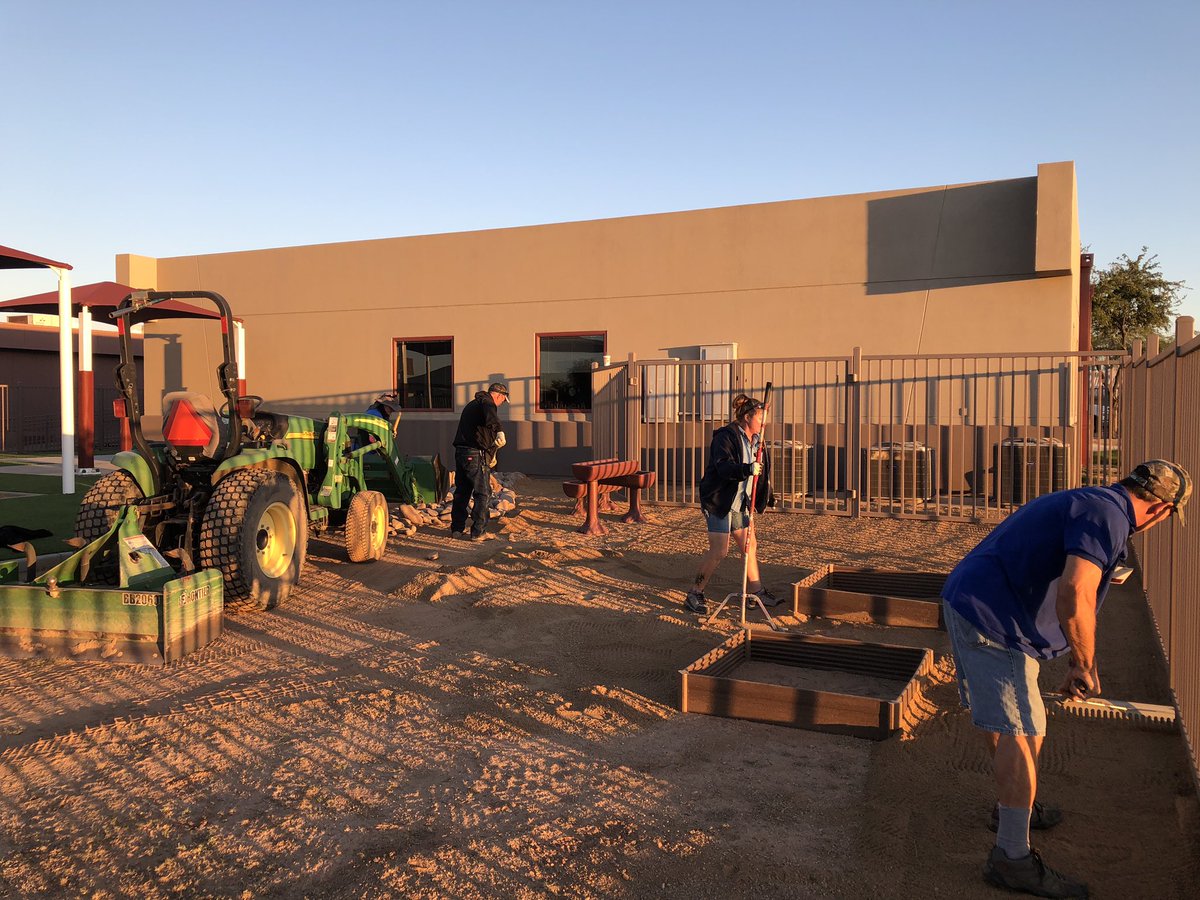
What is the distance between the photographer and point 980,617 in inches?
134

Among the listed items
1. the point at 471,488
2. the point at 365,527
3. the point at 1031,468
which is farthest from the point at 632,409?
the point at 1031,468

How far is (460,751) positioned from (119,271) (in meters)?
20.3

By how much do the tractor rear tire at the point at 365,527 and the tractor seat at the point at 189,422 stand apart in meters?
1.97

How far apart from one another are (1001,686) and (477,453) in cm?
774

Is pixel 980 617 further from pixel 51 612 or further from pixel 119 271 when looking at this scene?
pixel 119 271

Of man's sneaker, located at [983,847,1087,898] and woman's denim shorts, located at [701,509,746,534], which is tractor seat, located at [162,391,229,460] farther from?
man's sneaker, located at [983,847,1087,898]

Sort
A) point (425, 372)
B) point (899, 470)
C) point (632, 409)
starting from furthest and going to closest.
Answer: point (425, 372), point (899, 470), point (632, 409)

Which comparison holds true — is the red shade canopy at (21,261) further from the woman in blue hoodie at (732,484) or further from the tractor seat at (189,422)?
the woman in blue hoodie at (732,484)

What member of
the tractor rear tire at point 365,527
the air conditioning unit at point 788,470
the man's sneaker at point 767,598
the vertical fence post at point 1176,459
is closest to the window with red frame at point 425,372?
the air conditioning unit at point 788,470

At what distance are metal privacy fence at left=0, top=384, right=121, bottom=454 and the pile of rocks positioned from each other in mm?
18158

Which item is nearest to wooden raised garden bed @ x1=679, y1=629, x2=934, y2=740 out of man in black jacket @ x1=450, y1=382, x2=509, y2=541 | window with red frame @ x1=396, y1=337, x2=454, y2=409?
man in black jacket @ x1=450, y1=382, x2=509, y2=541

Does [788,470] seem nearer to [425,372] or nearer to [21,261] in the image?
[425,372]

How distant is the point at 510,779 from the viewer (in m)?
4.29

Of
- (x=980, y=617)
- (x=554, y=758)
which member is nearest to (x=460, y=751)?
(x=554, y=758)
